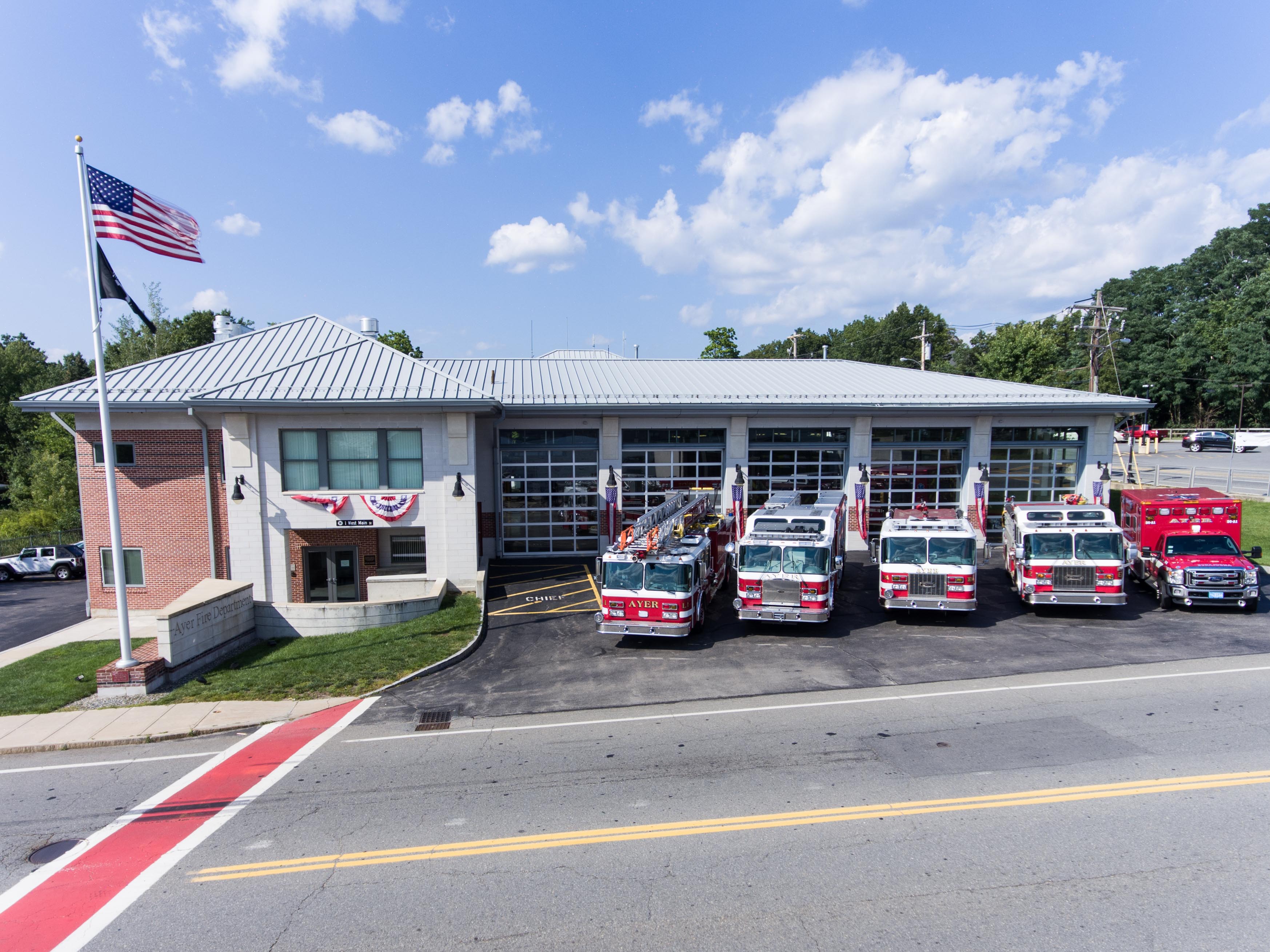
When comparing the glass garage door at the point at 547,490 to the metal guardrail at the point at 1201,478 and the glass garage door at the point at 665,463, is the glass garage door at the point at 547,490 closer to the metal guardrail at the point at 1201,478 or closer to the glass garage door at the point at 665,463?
the glass garage door at the point at 665,463

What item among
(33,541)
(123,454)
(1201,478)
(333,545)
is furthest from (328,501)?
(1201,478)

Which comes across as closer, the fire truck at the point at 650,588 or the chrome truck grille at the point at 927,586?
the fire truck at the point at 650,588

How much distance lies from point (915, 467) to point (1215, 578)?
11.9m

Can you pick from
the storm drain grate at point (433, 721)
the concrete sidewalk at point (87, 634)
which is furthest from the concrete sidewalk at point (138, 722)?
the concrete sidewalk at point (87, 634)

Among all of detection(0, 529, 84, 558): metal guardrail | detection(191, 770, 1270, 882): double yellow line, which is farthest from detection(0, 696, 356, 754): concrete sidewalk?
detection(0, 529, 84, 558): metal guardrail

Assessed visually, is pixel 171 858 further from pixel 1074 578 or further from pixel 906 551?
pixel 1074 578

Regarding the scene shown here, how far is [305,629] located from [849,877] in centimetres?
1698

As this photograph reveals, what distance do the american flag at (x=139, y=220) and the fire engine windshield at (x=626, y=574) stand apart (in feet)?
39.0

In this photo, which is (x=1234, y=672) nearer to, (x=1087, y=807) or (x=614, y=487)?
(x=1087, y=807)

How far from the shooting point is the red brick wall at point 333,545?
22594 millimetres

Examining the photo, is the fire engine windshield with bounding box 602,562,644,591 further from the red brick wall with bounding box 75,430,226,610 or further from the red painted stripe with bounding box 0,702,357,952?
the red brick wall with bounding box 75,430,226,610

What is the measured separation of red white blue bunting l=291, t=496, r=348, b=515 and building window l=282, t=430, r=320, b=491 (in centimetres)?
42

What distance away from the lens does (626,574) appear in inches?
648

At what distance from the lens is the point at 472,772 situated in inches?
394
